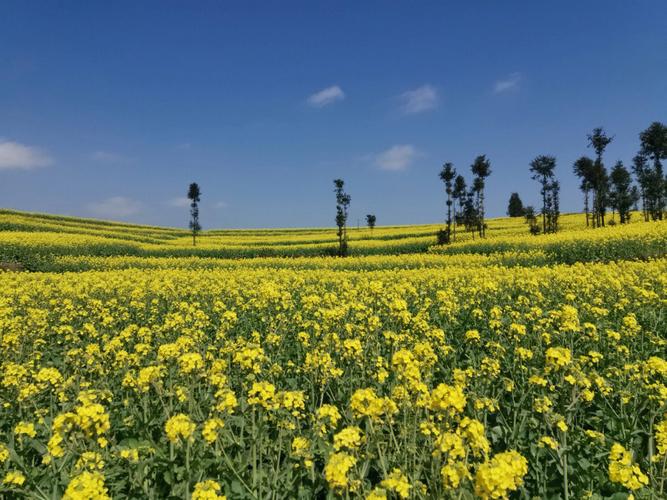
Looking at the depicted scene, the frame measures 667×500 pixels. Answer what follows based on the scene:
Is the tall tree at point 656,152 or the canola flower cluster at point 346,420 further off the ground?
the tall tree at point 656,152

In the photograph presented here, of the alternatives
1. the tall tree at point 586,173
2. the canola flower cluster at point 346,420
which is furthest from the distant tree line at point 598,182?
the canola flower cluster at point 346,420

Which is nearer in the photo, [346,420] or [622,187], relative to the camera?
[346,420]

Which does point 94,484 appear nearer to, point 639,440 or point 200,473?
point 200,473

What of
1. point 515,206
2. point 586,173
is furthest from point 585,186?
point 515,206

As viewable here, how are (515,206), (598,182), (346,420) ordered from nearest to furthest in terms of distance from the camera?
(346,420) < (598,182) < (515,206)

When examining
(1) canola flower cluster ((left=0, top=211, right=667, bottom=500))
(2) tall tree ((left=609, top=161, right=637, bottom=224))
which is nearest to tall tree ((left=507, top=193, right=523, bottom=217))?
(2) tall tree ((left=609, top=161, right=637, bottom=224))

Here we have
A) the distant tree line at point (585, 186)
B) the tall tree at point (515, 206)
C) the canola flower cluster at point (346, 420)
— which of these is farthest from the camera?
the tall tree at point (515, 206)

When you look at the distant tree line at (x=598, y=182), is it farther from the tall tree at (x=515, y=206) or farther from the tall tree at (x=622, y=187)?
the tall tree at (x=515, y=206)

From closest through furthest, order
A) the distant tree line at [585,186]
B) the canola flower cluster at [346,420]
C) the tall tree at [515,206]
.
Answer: the canola flower cluster at [346,420], the distant tree line at [585,186], the tall tree at [515,206]

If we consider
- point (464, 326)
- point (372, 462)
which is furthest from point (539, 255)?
point (372, 462)

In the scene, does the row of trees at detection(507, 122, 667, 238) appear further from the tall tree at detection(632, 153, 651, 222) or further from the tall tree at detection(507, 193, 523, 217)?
the tall tree at detection(507, 193, 523, 217)

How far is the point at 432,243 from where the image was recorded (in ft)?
149

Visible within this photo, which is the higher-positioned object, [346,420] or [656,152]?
[656,152]

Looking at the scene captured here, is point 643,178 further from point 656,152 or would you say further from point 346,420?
point 346,420
